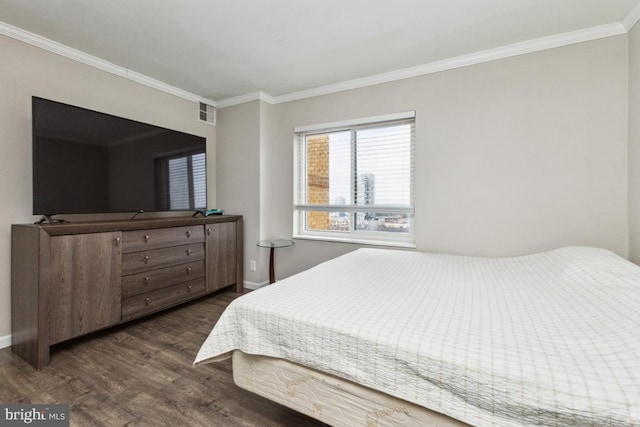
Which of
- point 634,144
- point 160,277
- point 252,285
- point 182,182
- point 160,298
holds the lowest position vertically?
point 252,285

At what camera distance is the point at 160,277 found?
8.69 feet

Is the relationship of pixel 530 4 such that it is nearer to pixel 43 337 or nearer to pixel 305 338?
pixel 305 338

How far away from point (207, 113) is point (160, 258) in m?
2.02

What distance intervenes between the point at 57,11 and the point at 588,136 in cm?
402

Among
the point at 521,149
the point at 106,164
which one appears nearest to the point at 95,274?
the point at 106,164

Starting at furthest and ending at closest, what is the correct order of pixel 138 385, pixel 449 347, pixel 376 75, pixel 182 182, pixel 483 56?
pixel 182 182, pixel 376 75, pixel 483 56, pixel 138 385, pixel 449 347

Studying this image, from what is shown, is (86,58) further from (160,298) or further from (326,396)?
(326,396)

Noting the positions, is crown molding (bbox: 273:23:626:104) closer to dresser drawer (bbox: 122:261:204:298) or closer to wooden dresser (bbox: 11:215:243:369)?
wooden dresser (bbox: 11:215:243:369)

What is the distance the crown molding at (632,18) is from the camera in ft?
6.25

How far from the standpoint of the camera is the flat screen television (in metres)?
2.07

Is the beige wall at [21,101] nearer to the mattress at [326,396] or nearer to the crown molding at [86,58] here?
the crown molding at [86,58]

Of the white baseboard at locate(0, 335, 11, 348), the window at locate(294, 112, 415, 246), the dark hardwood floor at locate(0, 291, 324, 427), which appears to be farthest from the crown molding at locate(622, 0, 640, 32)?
the white baseboard at locate(0, 335, 11, 348)

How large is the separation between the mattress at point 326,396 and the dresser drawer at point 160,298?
1.59 meters

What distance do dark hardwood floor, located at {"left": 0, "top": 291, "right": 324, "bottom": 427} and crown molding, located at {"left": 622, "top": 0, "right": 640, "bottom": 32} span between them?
3.32m
